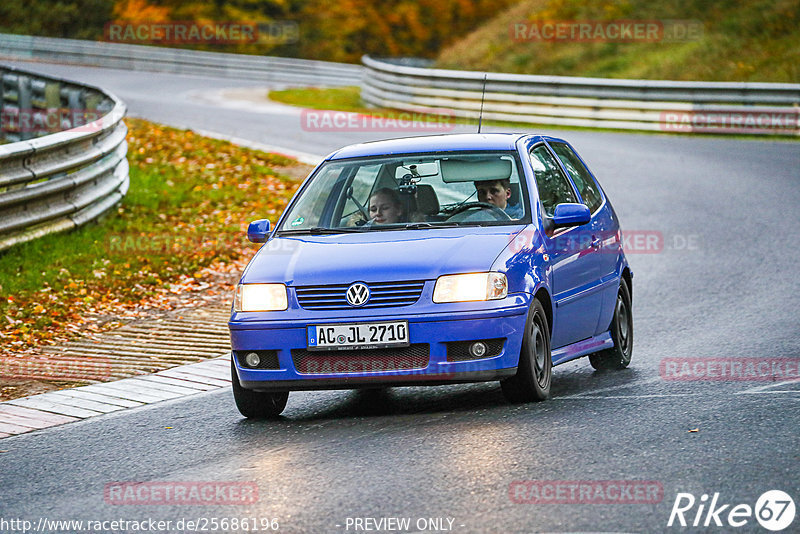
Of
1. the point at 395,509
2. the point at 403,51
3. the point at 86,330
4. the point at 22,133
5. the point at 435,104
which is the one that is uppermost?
the point at 395,509

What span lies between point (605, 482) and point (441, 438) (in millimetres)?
1251

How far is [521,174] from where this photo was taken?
8.27m

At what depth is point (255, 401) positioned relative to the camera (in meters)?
7.70

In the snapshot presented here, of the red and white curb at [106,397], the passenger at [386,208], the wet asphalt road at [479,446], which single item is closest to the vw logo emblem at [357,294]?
the wet asphalt road at [479,446]

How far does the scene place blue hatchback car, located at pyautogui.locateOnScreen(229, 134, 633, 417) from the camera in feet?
23.5

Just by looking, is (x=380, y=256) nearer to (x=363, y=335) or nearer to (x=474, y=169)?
(x=363, y=335)

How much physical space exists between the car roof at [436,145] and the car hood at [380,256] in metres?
0.81

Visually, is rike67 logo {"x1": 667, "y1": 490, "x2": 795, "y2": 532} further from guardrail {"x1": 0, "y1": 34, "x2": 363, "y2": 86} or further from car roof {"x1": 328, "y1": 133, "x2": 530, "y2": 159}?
guardrail {"x1": 0, "y1": 34, "x2": 363, "y2": 86}

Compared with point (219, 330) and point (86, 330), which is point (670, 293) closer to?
point (219, 330)

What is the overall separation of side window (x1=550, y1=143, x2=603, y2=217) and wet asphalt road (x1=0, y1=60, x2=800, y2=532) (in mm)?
1170

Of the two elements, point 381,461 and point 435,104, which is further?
point 435,104

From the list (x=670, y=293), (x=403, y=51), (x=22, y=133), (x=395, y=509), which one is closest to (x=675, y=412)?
(x=395, y=509)

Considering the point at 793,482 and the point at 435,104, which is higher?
the point at 793,482

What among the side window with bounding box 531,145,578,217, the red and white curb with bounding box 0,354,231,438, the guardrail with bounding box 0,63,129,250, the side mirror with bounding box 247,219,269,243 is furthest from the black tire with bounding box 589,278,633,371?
the guardrail with bounding box 0,63,129,250
